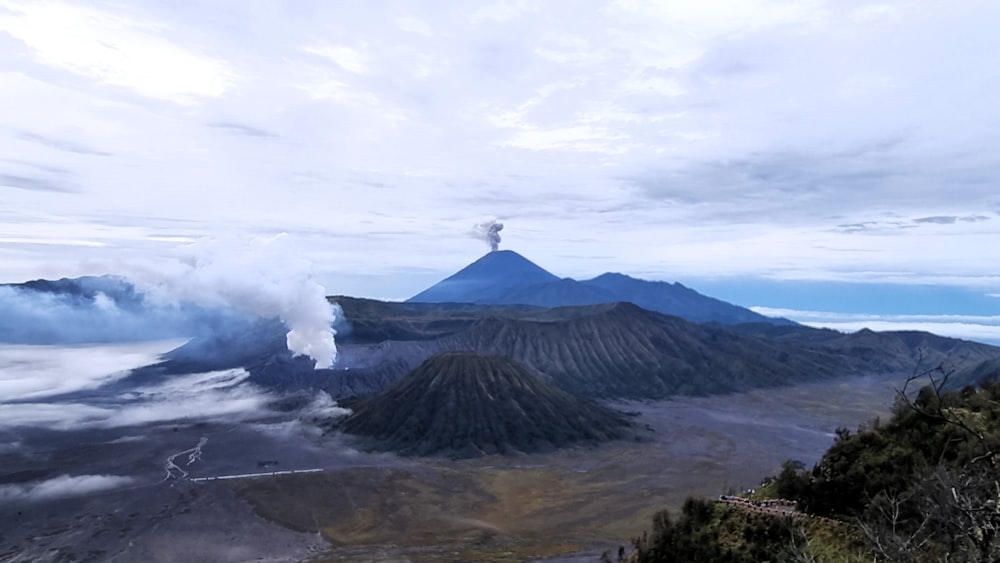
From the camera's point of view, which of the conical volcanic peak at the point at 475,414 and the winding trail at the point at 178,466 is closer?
the winding trail at the point at 178,466

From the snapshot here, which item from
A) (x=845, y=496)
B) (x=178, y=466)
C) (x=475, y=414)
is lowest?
(x=178, y=466)

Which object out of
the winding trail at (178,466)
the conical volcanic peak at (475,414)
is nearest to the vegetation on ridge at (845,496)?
the winding trail at (178,466)

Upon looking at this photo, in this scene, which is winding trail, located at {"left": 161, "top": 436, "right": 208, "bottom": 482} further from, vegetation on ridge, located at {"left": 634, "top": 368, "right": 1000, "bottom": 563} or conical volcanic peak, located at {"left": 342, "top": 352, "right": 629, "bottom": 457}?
vegetation on ridge, located at {"left": 634, "top": 368, "right": 1000, "bottom": 563}

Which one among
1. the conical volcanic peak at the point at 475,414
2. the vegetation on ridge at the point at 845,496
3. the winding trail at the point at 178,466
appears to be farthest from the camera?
the conical volcanic peak at the point at 475,414

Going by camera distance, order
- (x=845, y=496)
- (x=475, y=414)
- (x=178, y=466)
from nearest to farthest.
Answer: (x=845, y=496) → (x=178, y=466) → (x=475, y=414)

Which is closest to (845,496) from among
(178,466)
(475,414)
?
(178,466)

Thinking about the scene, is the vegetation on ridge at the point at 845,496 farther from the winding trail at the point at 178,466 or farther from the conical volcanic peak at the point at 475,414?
the conical volcanic peak at the point at 475,414

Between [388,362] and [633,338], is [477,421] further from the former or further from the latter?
[633,338]

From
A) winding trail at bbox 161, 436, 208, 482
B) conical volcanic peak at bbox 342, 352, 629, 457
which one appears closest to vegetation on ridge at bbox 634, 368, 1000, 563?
winding trail at bbox 161, 436, 208, 482

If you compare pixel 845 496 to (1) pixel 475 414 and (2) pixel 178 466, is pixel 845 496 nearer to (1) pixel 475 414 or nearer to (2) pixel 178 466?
(2) pixel 178 466
